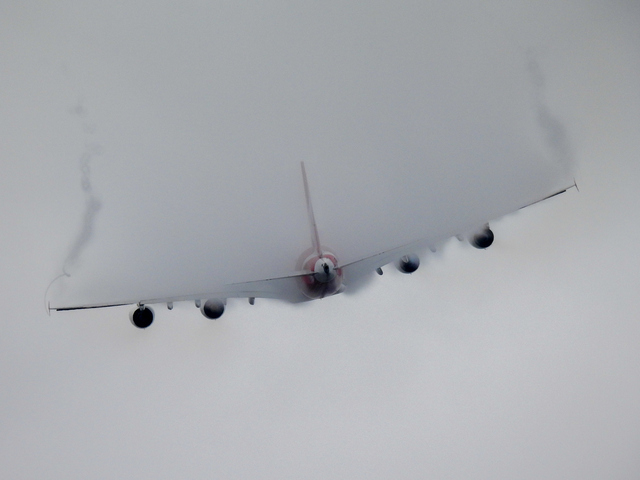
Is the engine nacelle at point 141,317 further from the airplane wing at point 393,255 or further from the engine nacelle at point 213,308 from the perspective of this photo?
the airplane wing at point 393,255

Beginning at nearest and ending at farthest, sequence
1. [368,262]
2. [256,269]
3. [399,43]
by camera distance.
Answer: [368,262]
[256,269]
[399,43]

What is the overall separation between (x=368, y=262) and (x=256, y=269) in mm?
4535

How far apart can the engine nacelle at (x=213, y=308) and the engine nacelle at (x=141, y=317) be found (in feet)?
5.51

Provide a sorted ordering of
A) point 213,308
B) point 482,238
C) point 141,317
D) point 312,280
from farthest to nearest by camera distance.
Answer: point 482,238, point 213,308, point 141,317, point 312,280

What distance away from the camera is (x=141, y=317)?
18781 mm

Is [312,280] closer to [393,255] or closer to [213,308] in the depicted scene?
[393,255]

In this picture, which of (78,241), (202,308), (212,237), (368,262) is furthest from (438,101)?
(78,241)

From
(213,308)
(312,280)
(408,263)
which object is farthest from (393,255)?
(213,308)

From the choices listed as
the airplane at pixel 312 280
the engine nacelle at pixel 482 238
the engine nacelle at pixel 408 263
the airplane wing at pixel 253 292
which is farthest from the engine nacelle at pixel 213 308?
the engine nacelle at pixel 482 238

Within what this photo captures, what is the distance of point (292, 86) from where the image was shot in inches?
955

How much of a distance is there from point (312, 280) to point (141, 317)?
217 inches

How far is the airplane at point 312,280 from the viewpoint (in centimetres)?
1753

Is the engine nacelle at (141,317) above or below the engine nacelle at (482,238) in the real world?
below

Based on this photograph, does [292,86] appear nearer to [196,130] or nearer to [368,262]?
[196,130]
